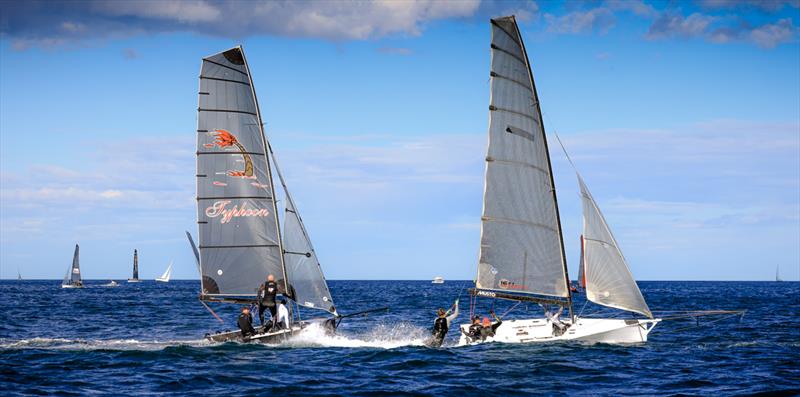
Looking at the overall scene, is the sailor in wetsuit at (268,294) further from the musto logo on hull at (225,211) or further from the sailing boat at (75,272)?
the sailing boat at (75,272)

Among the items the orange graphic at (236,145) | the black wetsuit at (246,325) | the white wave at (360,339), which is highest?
the orange graphic at (236,145)

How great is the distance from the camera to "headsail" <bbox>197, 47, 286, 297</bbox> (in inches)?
1299

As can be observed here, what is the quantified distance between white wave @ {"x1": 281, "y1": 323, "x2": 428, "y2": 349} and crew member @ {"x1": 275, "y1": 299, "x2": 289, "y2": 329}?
1.99 feet

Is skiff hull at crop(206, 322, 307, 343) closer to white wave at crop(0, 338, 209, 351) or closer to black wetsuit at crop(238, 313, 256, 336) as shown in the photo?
black wetsuit at crop(238, 313, 256, 336)

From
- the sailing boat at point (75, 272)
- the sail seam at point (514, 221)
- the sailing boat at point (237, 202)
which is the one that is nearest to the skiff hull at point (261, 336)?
the sailing boat at point (237, 202)

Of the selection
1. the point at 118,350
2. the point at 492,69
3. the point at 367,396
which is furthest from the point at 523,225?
the point at 118,350

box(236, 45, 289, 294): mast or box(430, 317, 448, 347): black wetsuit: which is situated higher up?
box(236, 45, 289, 294): mast

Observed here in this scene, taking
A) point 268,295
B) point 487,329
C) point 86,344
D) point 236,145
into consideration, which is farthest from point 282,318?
point 86,344

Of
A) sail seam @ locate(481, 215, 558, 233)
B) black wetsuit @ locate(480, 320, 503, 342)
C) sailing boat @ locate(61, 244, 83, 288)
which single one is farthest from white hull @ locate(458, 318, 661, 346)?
sailing boat @ locate(61, 244, 83, 288)

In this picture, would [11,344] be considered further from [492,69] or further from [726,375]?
[726,375]

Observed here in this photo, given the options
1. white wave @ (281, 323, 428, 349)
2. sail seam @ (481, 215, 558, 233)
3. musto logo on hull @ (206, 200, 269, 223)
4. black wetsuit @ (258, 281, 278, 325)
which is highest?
musto logo on hull @ (206, 200, 269, 223)

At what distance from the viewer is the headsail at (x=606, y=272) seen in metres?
31.8

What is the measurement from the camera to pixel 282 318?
1305 inches

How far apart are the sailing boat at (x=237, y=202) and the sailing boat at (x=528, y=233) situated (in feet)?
23.2
